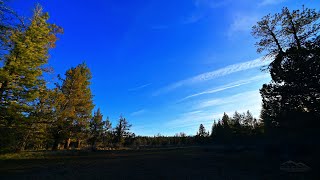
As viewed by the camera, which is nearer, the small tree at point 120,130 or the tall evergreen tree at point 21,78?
the tall evergreen tree at point 21,78

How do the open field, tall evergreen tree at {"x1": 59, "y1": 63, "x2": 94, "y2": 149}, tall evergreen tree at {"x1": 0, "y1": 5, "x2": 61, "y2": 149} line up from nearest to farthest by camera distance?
1. the open field
2. tall evergreen tree at {"x1": 0, "y1": 5, "x2": 61, "y2": 149}
3. tall evergreen tree at {"x1": 59, "y1": 63, "x2": 94, "y2": 149}

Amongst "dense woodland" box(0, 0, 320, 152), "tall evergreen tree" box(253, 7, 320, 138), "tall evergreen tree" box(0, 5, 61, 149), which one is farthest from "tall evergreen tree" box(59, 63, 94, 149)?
"tall evergreen tree" box(253, 7, 320, 138)

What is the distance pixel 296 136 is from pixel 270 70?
7.41m

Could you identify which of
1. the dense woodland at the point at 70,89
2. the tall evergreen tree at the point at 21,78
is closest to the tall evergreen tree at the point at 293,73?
the dense woodland at the point at 70,89

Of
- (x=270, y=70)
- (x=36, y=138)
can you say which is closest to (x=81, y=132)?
(x=36, y=138)

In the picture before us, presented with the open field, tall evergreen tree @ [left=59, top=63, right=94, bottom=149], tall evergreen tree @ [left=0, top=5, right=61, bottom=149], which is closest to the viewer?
the open field

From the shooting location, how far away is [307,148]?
1984 centimetres

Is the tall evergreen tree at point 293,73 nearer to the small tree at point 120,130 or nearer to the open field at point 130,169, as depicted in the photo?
the open field at point 130,169

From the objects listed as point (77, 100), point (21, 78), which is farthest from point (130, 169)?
point (77, 100)

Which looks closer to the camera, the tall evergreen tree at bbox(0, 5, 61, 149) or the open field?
the open field

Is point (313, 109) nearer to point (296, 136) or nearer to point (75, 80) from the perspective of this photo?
point (296, 136)

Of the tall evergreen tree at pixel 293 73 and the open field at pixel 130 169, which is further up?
the tall evergreen tree at pixel 293 73

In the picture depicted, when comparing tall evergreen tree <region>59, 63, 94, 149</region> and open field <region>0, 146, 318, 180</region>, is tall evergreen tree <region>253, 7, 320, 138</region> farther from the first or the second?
tall evergreen tree <region>59, 63, 94, 149</region>

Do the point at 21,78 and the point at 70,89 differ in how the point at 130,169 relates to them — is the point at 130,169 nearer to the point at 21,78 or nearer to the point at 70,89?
the point at 21,78
